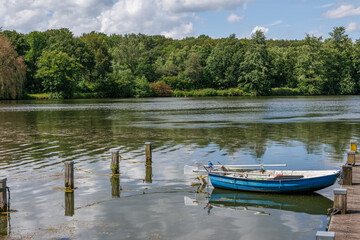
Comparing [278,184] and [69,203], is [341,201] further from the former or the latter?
[69,203]

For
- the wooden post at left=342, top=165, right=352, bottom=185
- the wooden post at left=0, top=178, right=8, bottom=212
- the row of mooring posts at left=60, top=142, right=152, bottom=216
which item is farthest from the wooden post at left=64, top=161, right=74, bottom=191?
the wooden post at left=342, top=165, right=352, bottom=185

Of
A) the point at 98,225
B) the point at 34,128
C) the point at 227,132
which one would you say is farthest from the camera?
the point at 34,128

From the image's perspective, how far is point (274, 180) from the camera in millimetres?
16609

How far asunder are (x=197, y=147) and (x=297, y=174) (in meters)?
12.3

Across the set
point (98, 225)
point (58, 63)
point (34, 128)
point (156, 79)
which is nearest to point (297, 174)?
point (98, 225)

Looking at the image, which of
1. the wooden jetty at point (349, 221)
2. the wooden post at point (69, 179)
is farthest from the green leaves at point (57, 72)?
the wooden jetty at point (349, 221)

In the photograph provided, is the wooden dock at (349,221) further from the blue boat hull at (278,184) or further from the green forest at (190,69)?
the green forest at (190,69)

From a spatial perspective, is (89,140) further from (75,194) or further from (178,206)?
(178,206)

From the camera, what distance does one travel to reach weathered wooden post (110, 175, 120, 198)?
1736cm

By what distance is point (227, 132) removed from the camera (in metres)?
38.2

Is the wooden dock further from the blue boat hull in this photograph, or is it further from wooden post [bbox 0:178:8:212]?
wooden post [bbox 0:178:8:212]

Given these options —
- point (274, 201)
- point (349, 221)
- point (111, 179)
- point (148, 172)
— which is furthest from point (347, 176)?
point (111, 179)

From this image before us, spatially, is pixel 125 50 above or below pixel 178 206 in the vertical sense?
above

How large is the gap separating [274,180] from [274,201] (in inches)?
34.4
